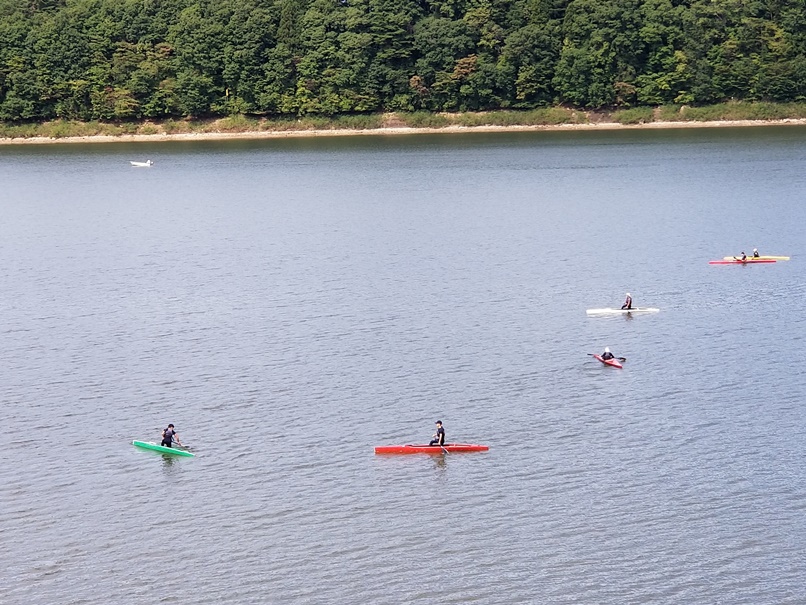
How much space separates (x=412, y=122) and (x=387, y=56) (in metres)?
10.00

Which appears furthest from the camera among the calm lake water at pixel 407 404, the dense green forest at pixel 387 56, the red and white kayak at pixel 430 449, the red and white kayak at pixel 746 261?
the dense green forest at pixel 387 56

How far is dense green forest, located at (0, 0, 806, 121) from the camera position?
159 meters

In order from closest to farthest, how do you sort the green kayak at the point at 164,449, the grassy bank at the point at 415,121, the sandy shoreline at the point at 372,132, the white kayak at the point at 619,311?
1. the green kayak at the point at 164,449
2. the white kayak at the point at 619,311
3. the grassy bank at the point at 415,121
4. the sandy shoreline at the point at 372,132

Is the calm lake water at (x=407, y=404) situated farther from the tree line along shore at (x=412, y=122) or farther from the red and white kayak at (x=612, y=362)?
the tree line along shore at (x=412, y=122)

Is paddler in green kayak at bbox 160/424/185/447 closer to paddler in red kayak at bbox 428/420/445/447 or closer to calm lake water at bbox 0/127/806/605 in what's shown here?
calm lake water at bbox 0/127/806/605

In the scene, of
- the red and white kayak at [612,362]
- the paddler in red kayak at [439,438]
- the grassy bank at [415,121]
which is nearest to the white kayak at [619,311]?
the red and white kayak at [612,362]

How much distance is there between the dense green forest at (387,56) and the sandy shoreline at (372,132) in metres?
3.03

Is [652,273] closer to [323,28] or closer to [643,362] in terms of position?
[643,362]

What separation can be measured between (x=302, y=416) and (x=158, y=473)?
24.1ft

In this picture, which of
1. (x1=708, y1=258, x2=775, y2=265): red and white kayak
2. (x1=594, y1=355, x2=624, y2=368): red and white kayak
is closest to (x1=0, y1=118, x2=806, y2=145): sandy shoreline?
(x1=708, y1=258, x2=775, y2=265): red and white kayak

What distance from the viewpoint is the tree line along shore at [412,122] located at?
159250 millimetres

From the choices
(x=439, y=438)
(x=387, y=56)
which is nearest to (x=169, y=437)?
(x=439, y=438)

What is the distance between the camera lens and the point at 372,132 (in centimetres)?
16988

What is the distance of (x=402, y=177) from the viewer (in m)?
122
